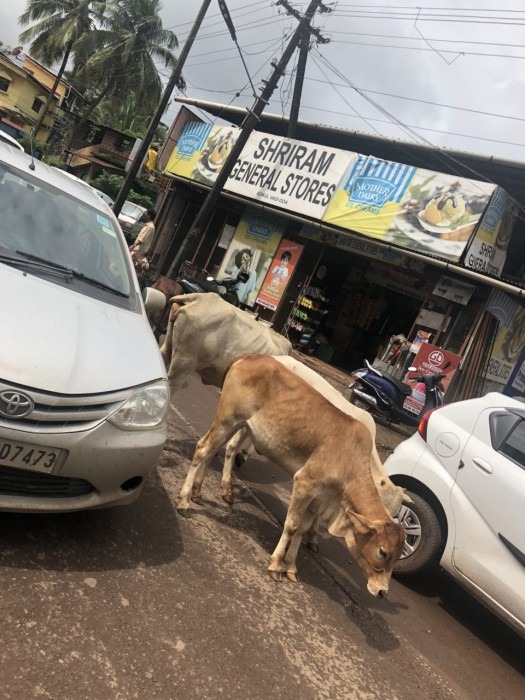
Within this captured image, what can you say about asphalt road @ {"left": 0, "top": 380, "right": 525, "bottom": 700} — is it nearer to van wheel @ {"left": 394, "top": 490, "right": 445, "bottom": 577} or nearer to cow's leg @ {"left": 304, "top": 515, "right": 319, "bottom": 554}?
cow's leg @ {"left": 304, "top": 515, "right": 319, "bottom": 554}

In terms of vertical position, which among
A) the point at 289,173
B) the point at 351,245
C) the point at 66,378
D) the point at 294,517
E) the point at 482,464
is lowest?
the point at 294,517

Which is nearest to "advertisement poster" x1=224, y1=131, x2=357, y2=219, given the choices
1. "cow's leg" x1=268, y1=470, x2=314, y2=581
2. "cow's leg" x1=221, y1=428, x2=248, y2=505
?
"cow's leg" x1=221, y1=428, x2=248, y2=505

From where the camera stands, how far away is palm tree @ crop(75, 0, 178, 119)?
33375mm

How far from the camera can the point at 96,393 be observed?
9.48ft

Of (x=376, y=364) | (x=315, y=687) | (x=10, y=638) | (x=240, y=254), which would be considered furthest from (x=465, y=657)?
(x=240, y=254)

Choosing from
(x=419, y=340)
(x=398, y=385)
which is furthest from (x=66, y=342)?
(x=419, y=340)

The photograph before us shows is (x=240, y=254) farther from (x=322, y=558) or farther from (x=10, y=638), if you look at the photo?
(x=10, y=638)

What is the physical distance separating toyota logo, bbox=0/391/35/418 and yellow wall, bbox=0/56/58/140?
54604 mm

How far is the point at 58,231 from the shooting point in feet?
13.4

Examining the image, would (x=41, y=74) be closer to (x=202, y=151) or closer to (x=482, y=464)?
(x=202, y=151)

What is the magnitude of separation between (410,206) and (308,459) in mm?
9367

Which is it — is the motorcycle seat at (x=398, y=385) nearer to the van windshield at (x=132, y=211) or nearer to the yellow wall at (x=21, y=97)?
the van windshield at (x=132, y=211)

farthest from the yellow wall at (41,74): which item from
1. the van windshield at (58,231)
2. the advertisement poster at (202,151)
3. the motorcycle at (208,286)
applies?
the van windshield at (58,231)

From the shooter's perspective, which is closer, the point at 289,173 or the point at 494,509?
the point at 494,509
